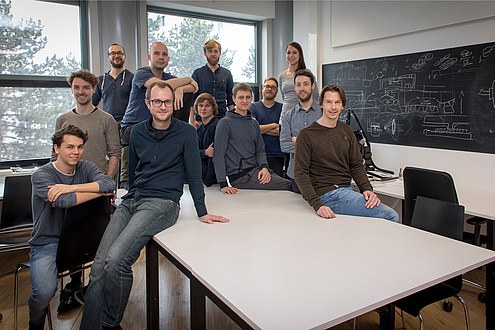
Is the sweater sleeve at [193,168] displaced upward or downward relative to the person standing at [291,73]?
downward

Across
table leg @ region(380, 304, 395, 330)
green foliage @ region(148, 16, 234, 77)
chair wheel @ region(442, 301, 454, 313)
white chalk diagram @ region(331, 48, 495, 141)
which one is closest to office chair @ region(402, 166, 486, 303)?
chair wheel @ region(442, 301, 454, 313)

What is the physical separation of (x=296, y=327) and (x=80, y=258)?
5.08 ft

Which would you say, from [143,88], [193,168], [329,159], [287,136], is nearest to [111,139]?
[143,88]

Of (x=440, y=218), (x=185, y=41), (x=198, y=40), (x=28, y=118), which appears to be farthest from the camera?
(x=198, y=40)

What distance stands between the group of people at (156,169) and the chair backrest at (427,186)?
44cm

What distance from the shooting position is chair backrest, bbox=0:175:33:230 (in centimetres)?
280

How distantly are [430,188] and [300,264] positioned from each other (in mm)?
1491

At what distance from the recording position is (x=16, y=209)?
2857mm

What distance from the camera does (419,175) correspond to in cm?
271

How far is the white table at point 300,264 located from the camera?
1268 millimetres

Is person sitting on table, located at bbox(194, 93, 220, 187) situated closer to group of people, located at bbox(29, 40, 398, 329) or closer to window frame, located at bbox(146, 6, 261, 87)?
group of people, located at bbox(29, 40, 398, 329)

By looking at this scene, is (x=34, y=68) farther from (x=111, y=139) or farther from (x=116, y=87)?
(x=111, y=139)

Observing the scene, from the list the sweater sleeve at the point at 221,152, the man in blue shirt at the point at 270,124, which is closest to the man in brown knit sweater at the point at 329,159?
the sweater sleeve at the point at 221,152

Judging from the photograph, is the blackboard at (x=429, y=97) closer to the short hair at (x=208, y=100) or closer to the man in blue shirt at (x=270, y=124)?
the man in blue shirt at (x=270, y=124)
